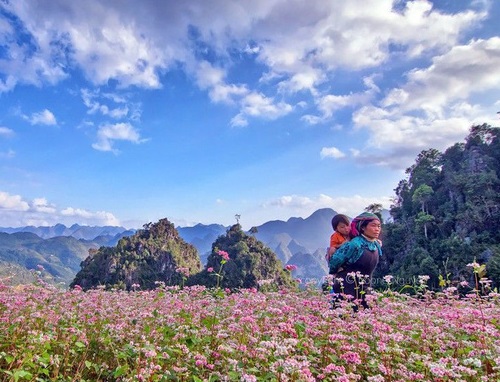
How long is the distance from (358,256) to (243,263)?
7682 cm

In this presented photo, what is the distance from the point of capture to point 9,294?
7.33 meters

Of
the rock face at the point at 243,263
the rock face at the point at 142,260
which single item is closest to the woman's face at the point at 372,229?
the rock face at the point at 243,263

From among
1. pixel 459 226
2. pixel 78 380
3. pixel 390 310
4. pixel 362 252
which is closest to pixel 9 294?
pixel 78 380

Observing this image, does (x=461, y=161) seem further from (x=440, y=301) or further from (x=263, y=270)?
(x=440, y=301)

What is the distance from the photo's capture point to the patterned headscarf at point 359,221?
972cm

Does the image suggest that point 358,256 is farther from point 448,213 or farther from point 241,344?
point 448,213

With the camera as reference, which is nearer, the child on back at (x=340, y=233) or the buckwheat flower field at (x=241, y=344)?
the buckwheat flower field at (x=241, y=344)

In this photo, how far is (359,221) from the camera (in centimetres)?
985

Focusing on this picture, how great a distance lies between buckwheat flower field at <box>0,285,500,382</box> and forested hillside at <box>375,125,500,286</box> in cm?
4844

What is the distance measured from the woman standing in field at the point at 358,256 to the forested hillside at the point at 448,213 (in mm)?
44379

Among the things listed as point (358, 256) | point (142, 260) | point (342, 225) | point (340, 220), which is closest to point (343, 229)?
point (342, 225)

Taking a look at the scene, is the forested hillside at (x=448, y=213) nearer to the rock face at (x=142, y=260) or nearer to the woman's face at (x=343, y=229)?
the woman's face at (x=343, y=229)

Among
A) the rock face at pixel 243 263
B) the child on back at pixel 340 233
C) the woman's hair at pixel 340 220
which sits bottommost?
the rock face at pixel 243 263

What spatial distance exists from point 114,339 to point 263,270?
8182cm
